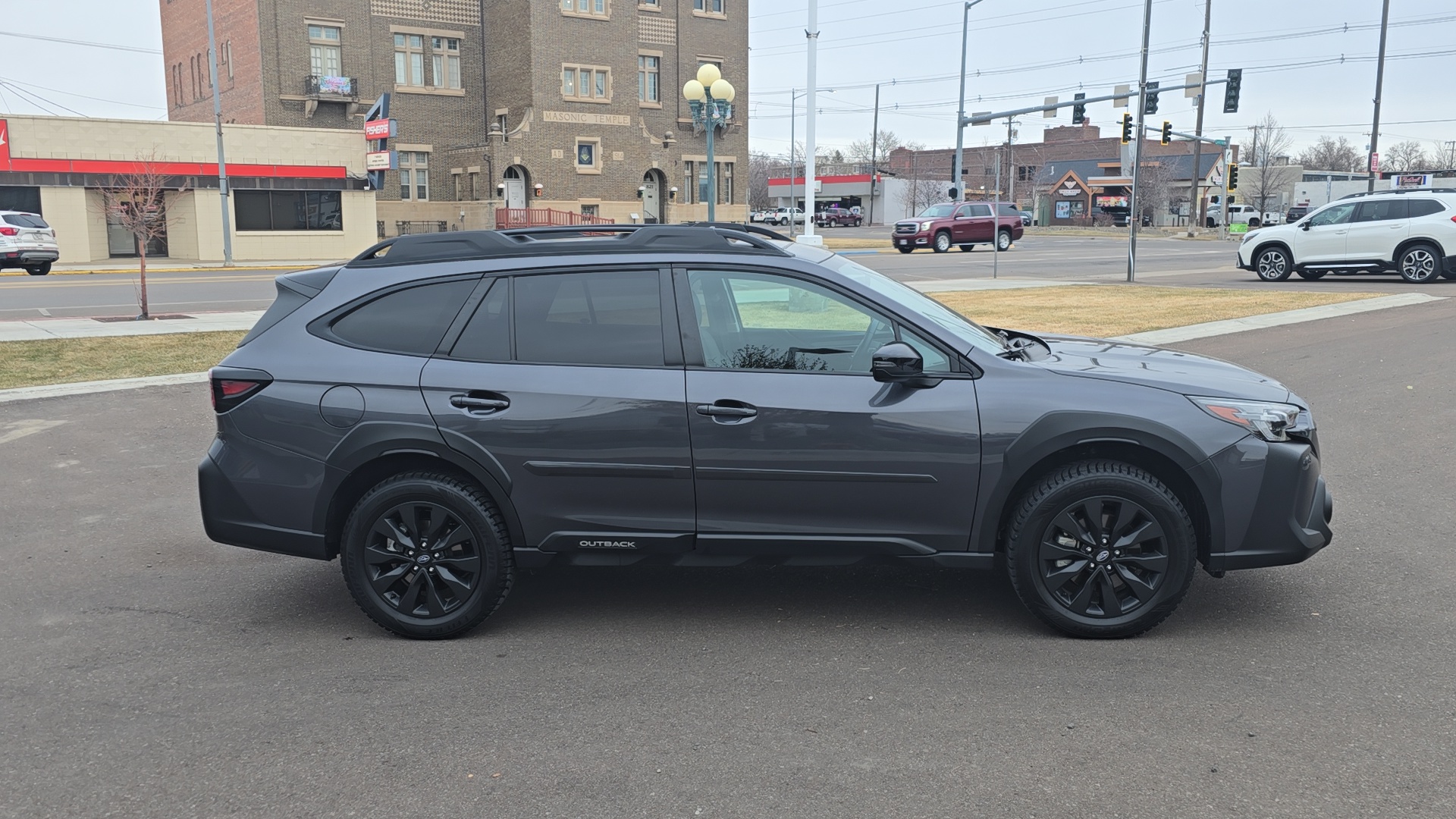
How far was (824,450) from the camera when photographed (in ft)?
15.5

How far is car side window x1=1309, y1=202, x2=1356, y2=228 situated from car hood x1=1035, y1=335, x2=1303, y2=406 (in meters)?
21.6

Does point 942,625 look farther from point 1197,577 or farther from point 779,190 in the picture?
point 779,190

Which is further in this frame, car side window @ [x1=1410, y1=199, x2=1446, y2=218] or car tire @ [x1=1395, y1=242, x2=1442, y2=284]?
car tire @ [x1=1395, y1=242, x2=1442, y2=284]

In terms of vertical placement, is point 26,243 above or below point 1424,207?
below

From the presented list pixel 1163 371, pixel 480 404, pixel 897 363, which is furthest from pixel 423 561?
pixel 1163 371

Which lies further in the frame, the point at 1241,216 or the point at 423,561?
the point at 1241,216

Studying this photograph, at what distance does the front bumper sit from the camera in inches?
184

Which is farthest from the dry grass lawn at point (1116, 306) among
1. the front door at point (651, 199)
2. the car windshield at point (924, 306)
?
the front door at point (651, 199)

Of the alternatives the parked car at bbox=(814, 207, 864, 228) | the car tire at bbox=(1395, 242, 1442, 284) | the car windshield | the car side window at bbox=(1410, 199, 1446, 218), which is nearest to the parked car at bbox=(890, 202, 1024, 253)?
the car tire at bbox=(1395, 242, 1442, 284)

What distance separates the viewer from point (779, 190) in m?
117

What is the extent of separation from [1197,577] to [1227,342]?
33.4ft

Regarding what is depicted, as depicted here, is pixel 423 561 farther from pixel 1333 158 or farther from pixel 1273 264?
pixel 1333 158

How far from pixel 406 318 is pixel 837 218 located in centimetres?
8752

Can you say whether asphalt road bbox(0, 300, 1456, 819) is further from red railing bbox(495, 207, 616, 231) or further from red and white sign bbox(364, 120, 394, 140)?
red railing bbox(495, 207, 616, 231)
